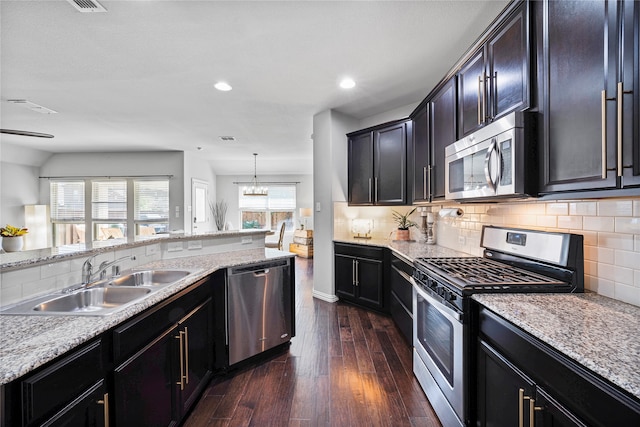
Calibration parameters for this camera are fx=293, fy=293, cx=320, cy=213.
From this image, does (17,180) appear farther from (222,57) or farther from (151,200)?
(222,57)

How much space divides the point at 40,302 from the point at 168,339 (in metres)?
0.61

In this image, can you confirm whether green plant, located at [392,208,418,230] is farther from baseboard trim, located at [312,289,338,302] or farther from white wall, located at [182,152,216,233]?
white wall, located at [182,152,216,233]

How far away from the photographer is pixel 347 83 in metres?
3.14

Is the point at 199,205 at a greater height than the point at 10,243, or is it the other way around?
the point at 199,205

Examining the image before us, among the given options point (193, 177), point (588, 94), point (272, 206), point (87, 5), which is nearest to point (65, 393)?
point (588, 94)

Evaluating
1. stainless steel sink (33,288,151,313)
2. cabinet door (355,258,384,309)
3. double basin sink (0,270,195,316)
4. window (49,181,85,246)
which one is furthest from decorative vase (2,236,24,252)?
window (49,181,85,246)

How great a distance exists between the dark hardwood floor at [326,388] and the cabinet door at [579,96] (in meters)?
1.60

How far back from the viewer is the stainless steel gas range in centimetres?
149

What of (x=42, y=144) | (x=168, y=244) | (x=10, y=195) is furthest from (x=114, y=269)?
(x=10, y=195)

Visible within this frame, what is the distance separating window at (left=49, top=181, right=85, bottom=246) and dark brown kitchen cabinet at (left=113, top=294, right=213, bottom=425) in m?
6.83

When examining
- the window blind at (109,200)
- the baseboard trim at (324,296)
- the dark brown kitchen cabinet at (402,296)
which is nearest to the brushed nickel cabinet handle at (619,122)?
the dark brown kitchen cabinet at (402,296)

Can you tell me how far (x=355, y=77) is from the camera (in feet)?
9.86

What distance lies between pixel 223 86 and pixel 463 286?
9.94 ft

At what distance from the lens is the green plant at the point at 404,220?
12.4ft
